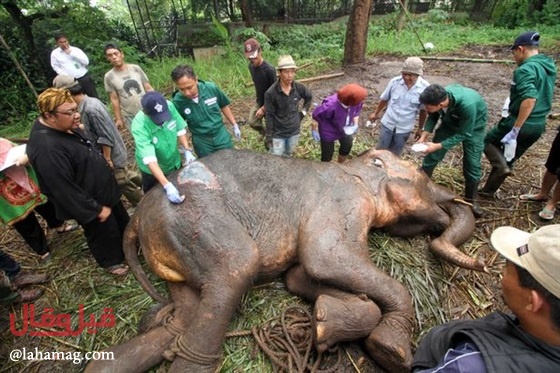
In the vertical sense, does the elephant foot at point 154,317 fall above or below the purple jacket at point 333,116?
below

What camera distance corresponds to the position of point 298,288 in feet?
10.6

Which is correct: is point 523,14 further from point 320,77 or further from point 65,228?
point 65,228

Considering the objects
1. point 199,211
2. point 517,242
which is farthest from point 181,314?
point 517,242

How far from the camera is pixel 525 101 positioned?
12.1 ft

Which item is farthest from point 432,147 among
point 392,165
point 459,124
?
point 392,165

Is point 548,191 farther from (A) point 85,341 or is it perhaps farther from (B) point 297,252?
(A) point 85,341

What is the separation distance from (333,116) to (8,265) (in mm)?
4480

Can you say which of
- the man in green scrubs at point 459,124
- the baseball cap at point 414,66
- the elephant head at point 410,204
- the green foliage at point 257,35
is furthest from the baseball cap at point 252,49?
the green foliage at point 257,35

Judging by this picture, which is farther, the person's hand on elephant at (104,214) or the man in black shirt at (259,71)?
the man in black shirt at (259,71)

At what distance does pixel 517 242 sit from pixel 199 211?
97.1 inches

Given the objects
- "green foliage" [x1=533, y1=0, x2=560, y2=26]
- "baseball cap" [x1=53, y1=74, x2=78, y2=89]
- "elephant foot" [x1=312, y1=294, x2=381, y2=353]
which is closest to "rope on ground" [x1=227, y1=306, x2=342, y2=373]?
"elephant foot" [x1=312, y1=294, x2=381, y2=353]

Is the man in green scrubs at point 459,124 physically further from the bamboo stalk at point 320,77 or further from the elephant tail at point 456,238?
the bamboo stalk at point 320,77

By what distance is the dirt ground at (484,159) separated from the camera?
350 cm

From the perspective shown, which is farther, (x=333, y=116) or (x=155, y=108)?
(x=333, y=116)
